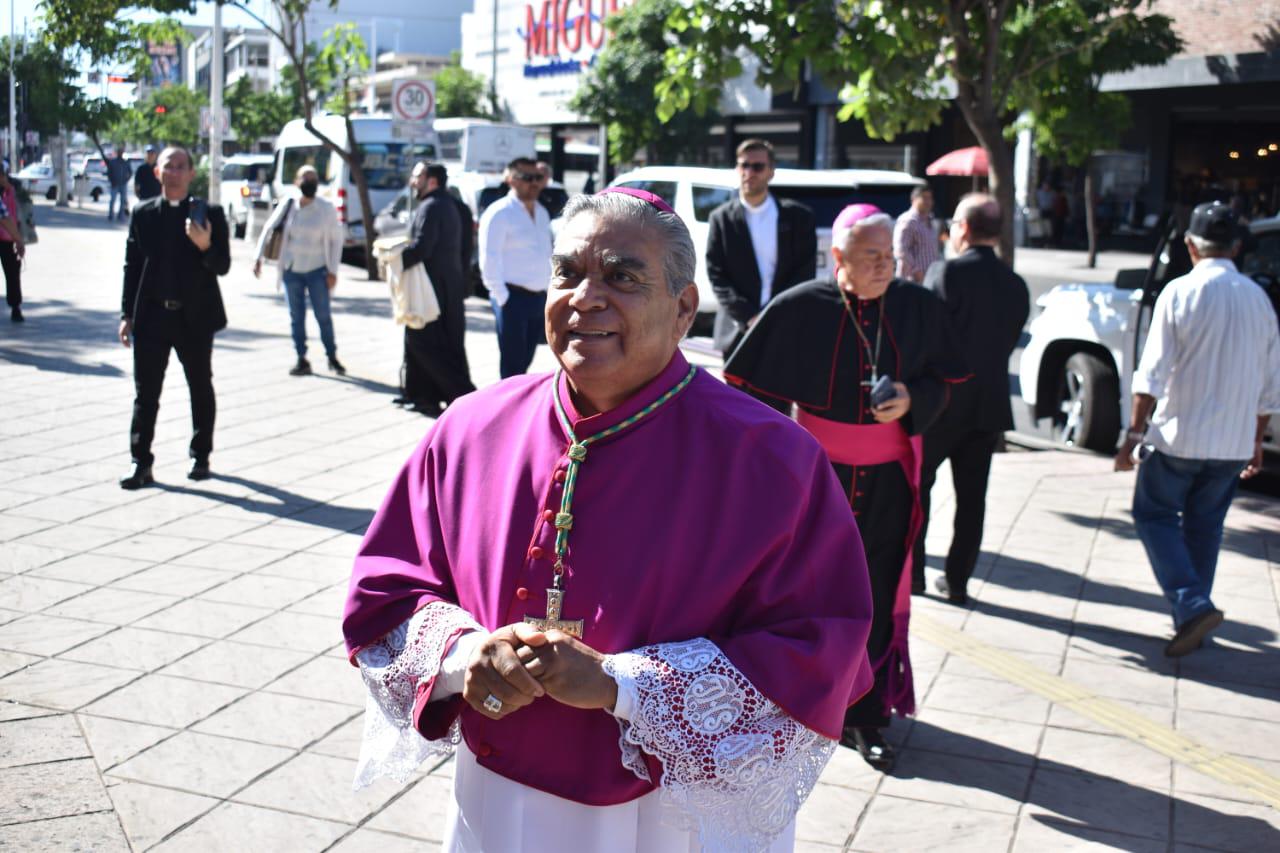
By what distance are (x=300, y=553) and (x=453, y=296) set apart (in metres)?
4.58

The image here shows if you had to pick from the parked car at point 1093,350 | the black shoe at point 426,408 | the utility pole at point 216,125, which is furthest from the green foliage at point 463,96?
the parked car at point 1093,350

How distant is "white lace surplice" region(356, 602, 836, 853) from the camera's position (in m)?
2.29

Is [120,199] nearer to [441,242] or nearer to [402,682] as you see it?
[441,242]

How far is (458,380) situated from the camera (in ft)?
35.8

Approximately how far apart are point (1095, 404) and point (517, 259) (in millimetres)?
4219

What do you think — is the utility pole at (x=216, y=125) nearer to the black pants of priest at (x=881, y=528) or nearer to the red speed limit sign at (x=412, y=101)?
the red speed limit sign at (x=412, y=101)

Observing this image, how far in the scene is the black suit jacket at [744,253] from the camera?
8.12 m

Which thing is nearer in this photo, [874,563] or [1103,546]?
[874,563]

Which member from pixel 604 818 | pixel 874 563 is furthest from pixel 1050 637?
pixel 604 818

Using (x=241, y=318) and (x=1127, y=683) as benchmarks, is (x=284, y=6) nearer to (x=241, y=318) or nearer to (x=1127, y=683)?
(x=241, y=318)

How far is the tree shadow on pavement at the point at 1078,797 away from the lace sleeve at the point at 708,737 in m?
2.37

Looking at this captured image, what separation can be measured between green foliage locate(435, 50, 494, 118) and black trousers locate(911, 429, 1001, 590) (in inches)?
1589

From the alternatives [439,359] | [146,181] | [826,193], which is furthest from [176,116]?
[439,359]

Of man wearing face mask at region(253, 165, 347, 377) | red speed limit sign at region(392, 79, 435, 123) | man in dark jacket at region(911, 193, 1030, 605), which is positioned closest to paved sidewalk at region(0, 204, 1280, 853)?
man in dark jacket at region(911, 193, 1030, 605)
